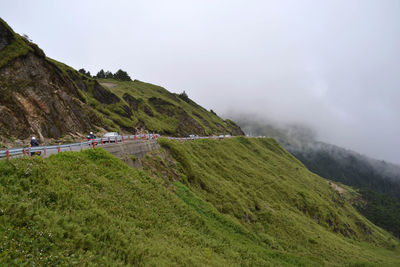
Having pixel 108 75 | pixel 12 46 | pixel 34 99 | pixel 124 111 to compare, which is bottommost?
pixel 34 99

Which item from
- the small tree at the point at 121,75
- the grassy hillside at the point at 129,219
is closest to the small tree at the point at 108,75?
the small tree at the point at 121,75

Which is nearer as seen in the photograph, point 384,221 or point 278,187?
point 278,187

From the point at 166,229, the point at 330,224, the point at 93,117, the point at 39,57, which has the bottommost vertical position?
the point at 330,224

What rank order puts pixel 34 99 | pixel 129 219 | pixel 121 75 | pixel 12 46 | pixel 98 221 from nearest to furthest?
pixel 98 221 < pixel 129 219 < pixel 34 99 < pixel 12 46 < pixel 121 75

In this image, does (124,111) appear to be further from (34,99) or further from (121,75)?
(121,75)

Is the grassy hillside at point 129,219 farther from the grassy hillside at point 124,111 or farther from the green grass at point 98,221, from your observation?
the grassy hillside at point 124,111

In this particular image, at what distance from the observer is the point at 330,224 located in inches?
1724

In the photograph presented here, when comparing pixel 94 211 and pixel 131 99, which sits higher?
pixel 131 99

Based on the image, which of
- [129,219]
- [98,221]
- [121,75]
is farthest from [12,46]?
[121,75]

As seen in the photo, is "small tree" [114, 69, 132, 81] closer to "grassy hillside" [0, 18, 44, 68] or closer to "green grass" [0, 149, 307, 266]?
"grassy hillside" [0, 18, 44, 68]

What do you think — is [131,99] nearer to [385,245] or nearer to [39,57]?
[39,57]

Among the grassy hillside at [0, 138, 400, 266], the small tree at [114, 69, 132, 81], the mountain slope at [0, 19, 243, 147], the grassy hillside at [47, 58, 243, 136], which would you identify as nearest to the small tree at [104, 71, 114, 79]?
the small tree at [114, 69, 132, 81]

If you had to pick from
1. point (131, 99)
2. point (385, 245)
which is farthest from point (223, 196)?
point (385, 245)

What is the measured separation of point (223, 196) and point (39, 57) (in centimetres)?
3759
